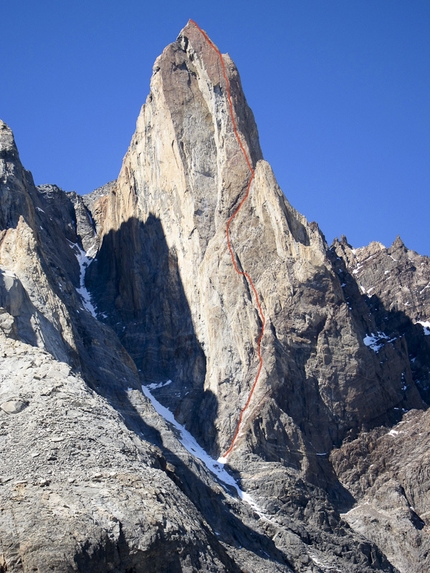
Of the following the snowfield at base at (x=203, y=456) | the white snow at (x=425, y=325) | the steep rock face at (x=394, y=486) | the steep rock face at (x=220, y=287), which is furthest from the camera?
the white snow at (x=425, y=325)

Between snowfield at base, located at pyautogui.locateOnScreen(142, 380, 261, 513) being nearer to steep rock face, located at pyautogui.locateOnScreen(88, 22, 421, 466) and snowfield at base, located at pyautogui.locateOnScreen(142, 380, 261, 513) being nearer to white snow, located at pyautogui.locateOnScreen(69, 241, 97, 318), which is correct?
steep rock face, located at pyautogui.locateOnScreen(88, 22, 421, 466)

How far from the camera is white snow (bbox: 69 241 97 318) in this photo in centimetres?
9744

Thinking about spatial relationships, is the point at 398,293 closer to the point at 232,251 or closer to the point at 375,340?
the point at 375,340

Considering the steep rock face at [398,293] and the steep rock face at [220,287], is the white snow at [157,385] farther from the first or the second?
the steep rock face at [398,293]

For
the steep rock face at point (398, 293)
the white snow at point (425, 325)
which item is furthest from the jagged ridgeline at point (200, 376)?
the white snow at point (425, 325)

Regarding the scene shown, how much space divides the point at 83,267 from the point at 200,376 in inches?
1092

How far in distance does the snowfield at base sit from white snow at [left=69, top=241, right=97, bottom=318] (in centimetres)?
1677

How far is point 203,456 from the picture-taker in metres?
75.5

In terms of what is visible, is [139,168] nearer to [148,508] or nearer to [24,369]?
[24,369]

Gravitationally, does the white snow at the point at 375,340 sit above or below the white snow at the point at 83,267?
below

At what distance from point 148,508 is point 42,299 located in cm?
A: 2514

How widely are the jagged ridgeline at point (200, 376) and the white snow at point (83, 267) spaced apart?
39cm

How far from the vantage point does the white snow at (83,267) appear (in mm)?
97438

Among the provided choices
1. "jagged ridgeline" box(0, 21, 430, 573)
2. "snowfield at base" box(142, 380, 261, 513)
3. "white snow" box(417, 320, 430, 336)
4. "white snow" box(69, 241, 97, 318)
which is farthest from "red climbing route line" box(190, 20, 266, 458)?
"white snow" box(417, 320, 430, 336)
